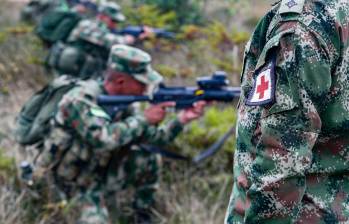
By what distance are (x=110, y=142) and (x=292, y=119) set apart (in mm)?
2260

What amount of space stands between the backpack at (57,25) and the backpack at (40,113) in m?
2.87

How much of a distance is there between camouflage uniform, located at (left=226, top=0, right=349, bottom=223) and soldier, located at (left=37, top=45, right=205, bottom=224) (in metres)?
2.07

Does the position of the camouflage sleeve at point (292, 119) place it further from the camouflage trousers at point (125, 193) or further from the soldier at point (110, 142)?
the camouflage trousers at point (125, 193)

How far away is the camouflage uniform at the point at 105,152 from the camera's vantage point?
3887 millimetres

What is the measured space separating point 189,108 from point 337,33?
242 centimetres

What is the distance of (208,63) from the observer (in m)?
7.54

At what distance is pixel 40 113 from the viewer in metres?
4.16

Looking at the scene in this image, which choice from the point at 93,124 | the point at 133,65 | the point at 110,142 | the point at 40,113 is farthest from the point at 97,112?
the point at 40,113

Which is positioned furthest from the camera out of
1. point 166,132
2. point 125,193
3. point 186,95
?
point 125,193

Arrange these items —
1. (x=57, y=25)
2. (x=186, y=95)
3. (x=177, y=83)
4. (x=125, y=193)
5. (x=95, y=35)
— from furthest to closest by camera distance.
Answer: (x=57, y=25), (x=177, y=83), (x=95, y=35), (x=125, y=193), (x=186, y=95)

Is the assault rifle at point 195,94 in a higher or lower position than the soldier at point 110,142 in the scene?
higher

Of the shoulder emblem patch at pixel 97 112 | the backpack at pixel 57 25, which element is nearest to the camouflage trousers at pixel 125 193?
the shoulder emblem patch at pixel 97 112

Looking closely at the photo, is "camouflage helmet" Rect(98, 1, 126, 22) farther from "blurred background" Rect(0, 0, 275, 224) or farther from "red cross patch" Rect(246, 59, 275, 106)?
"red cross patch" Rect(246, 59, 275, 106)

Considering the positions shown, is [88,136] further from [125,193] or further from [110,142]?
[125,193]
